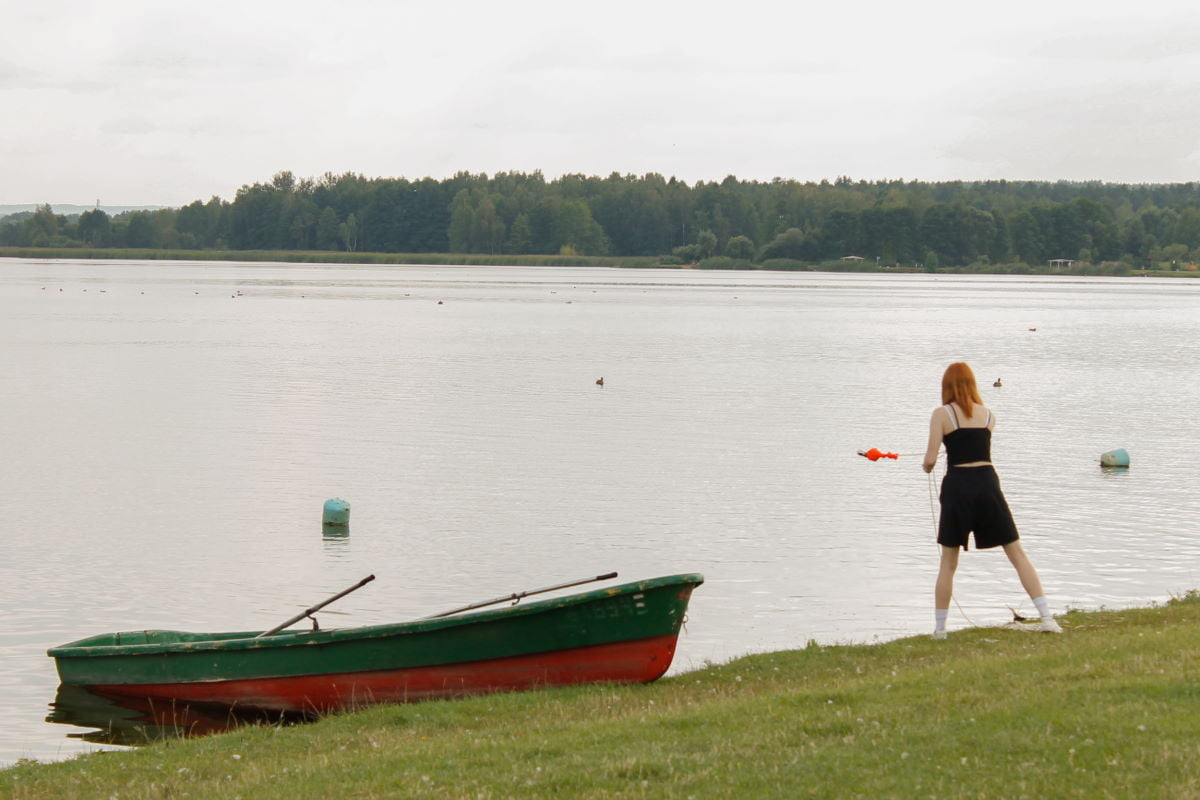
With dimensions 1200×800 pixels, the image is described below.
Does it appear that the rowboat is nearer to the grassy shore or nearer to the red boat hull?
the red boat hull

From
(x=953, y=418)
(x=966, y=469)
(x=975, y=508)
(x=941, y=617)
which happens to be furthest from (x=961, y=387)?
(x=941, y=617)

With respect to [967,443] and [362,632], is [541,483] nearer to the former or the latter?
[362,632]

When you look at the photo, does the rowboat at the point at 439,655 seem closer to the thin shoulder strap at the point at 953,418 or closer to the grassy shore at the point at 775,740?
the grassy shore at the point at 775,740

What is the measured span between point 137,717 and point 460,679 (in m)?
3.36

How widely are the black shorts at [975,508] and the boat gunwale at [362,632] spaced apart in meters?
2.23

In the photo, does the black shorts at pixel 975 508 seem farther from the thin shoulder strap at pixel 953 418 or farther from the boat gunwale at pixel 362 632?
the boat gunwale at pixel 362 632

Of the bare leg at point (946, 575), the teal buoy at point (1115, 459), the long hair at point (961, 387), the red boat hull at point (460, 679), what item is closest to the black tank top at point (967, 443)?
the long hair at point (961, 387)

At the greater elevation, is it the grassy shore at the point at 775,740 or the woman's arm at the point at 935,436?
the woman's arm at the point at 935,436

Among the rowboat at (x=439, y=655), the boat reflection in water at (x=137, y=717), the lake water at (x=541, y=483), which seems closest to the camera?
the rowboat at (x=439, y=655)

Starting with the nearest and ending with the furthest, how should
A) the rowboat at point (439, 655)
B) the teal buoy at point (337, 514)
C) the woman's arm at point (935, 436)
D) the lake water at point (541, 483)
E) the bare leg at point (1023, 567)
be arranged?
the rowboat at point (439, 655), the woman's arm at point (935, 436), the bare leg at point (1023, 567), the lake water at point (541, 483), the teal buoy at point (337, 514)

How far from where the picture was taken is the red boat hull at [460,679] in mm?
11984

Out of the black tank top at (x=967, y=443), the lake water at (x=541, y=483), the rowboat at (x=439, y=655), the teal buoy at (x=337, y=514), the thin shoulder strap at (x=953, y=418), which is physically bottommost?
the lake water at (x=541, y=483)

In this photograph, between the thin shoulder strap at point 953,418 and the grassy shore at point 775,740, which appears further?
the thin shoulder strap at point 953,418

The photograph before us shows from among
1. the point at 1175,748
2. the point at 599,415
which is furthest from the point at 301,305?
the point at 1175,748
